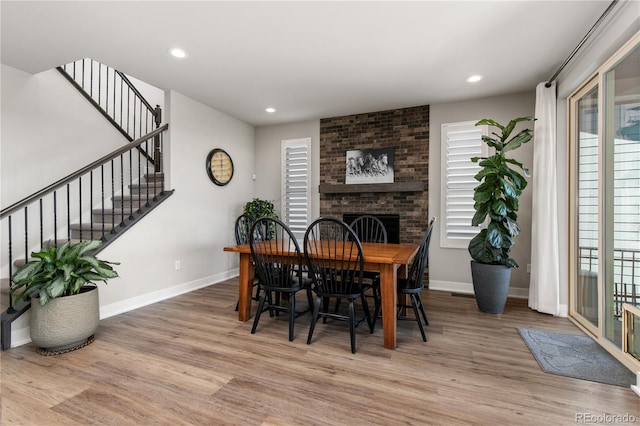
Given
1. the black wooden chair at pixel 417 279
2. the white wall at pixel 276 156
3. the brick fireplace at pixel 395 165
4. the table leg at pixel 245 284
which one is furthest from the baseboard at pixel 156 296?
the black wooden chair at pixel 417 279

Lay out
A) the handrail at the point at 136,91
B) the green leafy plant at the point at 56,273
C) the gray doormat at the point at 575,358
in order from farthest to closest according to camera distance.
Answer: the handrail at the point at 136,91 → the green leafy plant at the point at 56,273 → the gray doormat at the point at 575,358

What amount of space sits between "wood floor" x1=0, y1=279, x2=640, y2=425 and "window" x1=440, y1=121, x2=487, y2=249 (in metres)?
1.59

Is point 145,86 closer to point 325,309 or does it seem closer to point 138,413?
point 325,309

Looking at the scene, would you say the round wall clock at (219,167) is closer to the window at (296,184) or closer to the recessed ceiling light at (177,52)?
the window at (296,184)

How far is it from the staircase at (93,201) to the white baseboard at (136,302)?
76 millimetres

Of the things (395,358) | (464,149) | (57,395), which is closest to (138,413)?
(57,395)

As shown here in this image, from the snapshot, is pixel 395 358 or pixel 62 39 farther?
pixel 62 39

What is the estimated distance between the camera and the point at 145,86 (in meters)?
5.05

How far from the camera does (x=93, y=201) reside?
157 inches

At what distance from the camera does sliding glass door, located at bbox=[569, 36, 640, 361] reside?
2160 millimetres

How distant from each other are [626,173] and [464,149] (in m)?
2.07

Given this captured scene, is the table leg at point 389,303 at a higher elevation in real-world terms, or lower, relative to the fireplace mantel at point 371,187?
lower

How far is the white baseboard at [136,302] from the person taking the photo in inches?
97.7

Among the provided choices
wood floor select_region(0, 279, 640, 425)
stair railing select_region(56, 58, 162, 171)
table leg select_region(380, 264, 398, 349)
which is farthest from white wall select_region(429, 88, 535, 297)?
stair railing select_region(56, 58, 162, 171)
